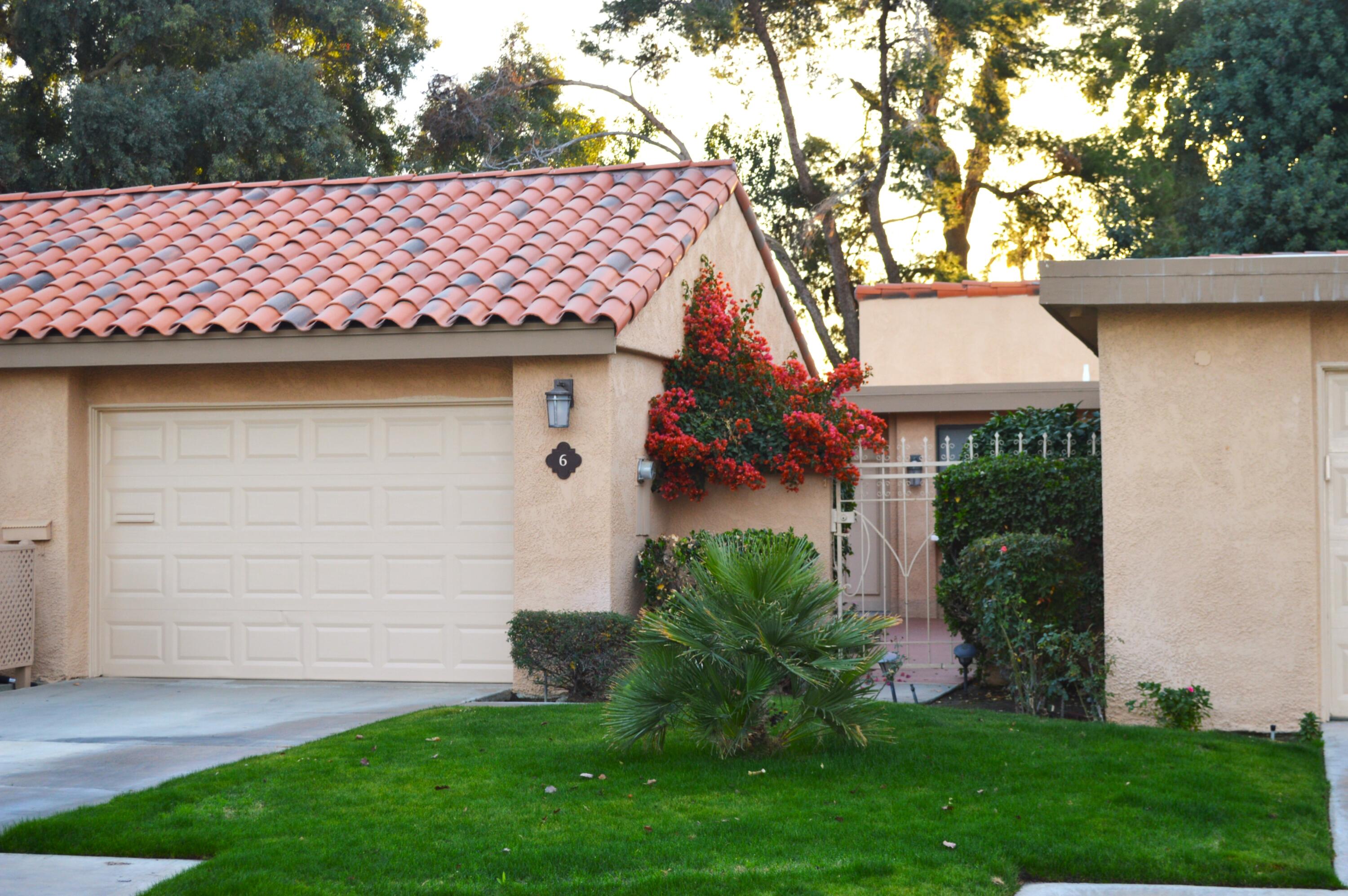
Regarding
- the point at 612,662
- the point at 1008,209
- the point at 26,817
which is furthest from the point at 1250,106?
the point at 26,817

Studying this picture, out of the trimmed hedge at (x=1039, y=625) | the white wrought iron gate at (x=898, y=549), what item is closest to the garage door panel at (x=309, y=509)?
the trimmed hedge at (x=1039, y=625)

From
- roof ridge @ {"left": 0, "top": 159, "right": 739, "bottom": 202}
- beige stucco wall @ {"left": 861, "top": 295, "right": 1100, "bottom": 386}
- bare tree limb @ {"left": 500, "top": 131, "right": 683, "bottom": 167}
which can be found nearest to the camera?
roof ridge @ {"left": 0, "top": 159, "right": 739, "bottom": 202}

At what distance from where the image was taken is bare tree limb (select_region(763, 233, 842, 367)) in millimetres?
27094

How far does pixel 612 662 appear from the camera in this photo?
31.6 feet

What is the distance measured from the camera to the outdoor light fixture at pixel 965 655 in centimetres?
999

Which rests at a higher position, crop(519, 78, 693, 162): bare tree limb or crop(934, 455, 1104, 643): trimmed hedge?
crop(519, 78, 693, 162): bare tree limb

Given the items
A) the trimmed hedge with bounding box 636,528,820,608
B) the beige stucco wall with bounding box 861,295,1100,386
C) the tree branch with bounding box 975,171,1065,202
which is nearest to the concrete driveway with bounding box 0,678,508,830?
the trimmed hedge with bounding box 636,528,820,608

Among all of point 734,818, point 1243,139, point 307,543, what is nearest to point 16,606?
point 307,543

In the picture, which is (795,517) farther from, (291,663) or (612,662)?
(291,663)

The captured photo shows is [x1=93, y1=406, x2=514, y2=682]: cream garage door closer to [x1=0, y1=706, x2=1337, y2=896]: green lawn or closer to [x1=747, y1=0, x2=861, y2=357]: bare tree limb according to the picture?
[x1=0, y1=706, x2=1337, y2=896]: green lawn

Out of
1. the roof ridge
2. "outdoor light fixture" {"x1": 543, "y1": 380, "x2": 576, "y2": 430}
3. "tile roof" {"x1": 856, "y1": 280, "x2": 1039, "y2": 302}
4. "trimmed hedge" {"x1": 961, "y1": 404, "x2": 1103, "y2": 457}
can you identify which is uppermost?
the roof ridge

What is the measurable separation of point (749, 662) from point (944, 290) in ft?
49.9

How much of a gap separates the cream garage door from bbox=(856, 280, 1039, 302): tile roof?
11.7 meters

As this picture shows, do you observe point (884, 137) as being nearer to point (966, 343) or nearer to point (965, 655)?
point (966, 343)
